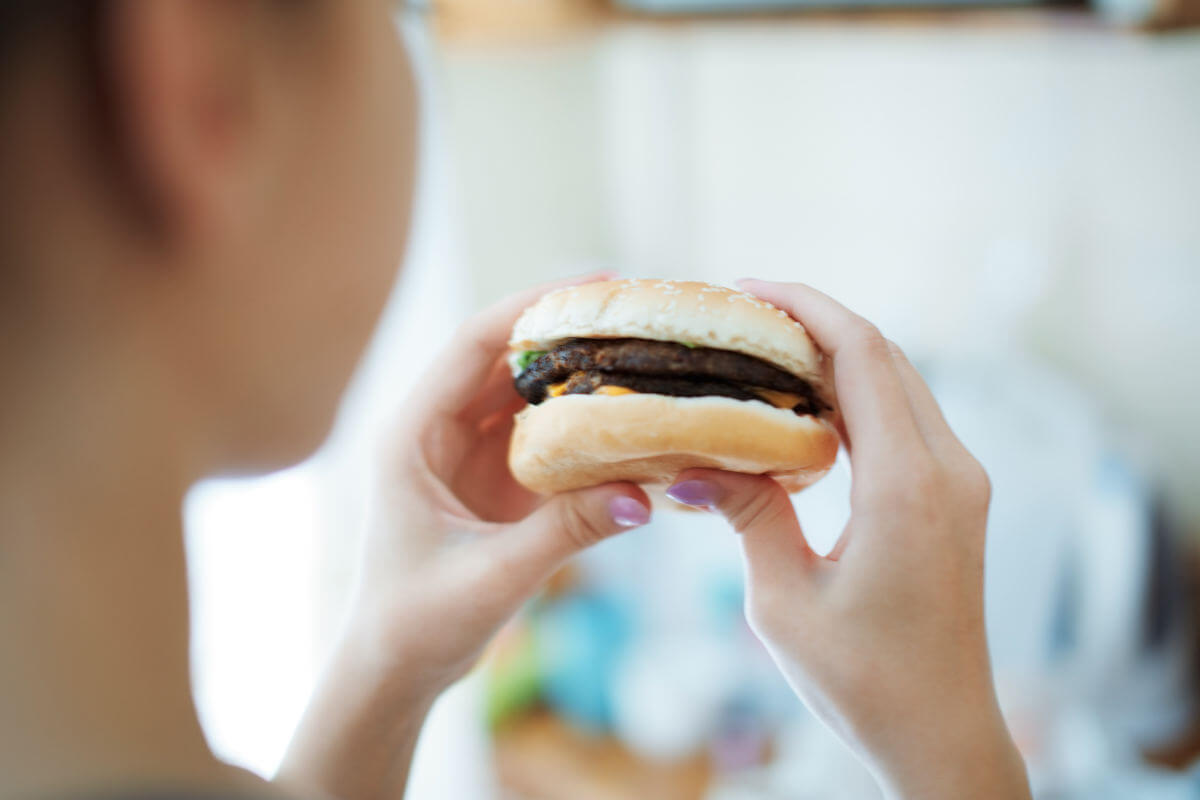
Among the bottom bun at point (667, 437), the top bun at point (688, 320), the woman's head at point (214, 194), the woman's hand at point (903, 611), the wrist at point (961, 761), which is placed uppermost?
the woman's head at point (214, 194)

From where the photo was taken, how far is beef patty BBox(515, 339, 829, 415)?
865 mm

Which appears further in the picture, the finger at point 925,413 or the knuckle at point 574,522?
the knuckle at point 574,522

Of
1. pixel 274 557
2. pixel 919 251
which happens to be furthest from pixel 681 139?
pixel 274 557

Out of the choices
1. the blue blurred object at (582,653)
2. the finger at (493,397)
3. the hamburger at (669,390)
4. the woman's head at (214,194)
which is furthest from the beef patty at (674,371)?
the blue blurred object at (582,653)

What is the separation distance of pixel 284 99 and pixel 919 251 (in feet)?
6.74

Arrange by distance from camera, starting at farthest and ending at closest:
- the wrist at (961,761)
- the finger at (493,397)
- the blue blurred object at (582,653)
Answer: the blue blurred object at (582,653) → the finger at (493,397) → the wrist at (961,761)

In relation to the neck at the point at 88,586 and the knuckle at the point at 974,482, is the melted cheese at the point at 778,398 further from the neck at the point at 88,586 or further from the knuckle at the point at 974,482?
the neck at the point at 88,586

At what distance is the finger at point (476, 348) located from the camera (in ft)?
3.33

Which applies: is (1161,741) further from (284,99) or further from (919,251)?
(284,99)

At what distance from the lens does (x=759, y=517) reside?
0.84 m

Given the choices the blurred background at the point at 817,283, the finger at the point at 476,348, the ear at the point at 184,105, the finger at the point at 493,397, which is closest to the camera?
the ear at the point at 184,105

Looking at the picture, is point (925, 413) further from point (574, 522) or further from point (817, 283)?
point (817, 283)

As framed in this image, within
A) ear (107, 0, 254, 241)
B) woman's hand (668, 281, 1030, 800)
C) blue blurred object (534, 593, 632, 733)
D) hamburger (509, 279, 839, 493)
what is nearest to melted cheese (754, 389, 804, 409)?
hamburger (509, 279, 839, 493)

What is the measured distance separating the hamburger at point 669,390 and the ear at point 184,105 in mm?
422
